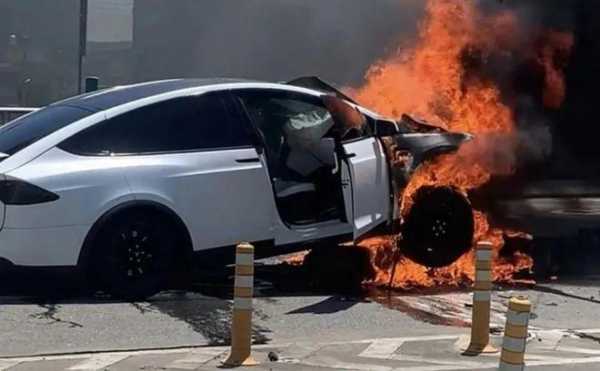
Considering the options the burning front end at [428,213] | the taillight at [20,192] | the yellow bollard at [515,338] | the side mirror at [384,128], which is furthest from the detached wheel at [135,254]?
the yellow bollard at [515,338]

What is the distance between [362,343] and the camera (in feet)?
24.7

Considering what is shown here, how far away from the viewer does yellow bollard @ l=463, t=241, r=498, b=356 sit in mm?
7137

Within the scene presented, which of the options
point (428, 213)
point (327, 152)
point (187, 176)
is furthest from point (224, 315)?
point (428, 213)

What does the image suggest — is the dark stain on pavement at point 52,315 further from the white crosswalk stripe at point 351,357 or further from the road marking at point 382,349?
the road marking at point 382,349

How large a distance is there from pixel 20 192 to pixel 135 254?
101 centimetres

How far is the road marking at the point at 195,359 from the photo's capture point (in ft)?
22.1

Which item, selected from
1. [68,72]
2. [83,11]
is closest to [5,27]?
[68,72]

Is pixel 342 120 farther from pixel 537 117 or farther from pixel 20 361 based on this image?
pixel 537 117

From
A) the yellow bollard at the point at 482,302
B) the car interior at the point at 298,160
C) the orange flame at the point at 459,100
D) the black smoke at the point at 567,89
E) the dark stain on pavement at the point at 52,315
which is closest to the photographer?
the yellow bollard at the point at 482,302

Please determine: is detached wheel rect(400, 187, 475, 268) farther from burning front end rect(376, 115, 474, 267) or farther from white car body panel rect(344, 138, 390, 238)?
white car body panel rect(344, 138, 390, 238)

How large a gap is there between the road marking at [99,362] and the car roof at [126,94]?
2333mm

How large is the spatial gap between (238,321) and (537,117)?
8.44m

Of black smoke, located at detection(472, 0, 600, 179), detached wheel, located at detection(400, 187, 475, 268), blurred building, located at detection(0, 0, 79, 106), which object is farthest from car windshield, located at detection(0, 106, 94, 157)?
blurred building, located at detection(0, 0, 79, 106)

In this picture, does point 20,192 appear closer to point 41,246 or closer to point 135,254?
point 41,246
